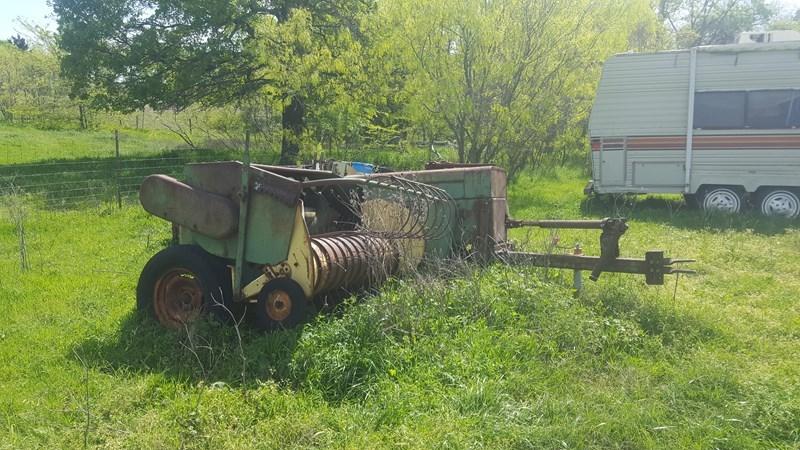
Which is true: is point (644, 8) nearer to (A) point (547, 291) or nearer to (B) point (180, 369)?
(A) point (547, 291)

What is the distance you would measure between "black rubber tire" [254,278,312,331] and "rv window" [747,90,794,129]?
10822 millimetres

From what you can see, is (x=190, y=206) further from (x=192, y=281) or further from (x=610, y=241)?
(x=610, y=241)

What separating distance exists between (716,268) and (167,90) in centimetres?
1486

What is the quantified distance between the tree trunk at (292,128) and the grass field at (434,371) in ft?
32.6

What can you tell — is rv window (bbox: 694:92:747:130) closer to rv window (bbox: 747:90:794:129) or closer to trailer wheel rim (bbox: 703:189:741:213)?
rv window (bbox: 747:90:794:129)

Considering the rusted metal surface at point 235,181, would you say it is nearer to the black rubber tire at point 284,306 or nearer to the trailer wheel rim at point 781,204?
the black rubber tire at point 284,306

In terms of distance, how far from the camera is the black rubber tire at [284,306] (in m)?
4.86

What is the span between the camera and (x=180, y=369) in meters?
4.51

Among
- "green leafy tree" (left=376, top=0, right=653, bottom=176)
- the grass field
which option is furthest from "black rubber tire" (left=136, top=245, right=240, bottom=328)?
"green leafy tree" (left=376, top=0, right=653, bottom=176)

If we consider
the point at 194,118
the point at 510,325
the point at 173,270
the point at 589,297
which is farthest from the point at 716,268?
the point at 194,118

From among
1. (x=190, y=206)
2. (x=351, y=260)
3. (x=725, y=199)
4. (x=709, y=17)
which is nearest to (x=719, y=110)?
(x=725, y=199)

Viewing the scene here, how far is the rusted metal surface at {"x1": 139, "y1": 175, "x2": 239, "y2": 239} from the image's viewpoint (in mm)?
5016

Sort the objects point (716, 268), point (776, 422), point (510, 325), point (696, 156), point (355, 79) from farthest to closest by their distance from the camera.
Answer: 1. point (355, 79)
2. point (696, 156)
3. point (716, 268)
4. point (510, 325)
5. point (776, 422)

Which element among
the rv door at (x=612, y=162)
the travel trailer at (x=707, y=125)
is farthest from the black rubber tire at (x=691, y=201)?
the rv door at (x=612, y=162)
